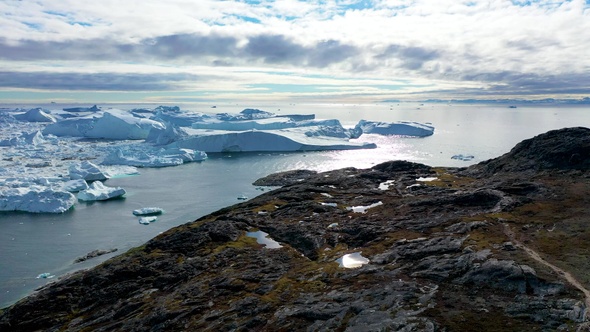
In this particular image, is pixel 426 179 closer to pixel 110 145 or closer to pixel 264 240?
pixel 264 240

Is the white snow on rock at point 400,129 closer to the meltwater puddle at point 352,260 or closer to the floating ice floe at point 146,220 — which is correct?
A: the floating ice floe at point 146,220

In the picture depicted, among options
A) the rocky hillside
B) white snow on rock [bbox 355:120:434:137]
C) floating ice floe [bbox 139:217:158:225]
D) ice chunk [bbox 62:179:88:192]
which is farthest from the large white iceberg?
the rocky hillside

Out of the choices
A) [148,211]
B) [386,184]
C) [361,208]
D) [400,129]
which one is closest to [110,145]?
[148,211]

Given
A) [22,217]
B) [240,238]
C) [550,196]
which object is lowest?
[22,217]

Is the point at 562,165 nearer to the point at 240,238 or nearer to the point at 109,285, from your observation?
the point at 240,238

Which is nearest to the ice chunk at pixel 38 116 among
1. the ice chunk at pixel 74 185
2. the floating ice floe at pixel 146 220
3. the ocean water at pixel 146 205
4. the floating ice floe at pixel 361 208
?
the ocean water at pixel 146 205

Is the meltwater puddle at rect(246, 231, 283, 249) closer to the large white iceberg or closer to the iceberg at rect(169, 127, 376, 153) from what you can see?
the iceberg at rect(169, 127, 376, 153)

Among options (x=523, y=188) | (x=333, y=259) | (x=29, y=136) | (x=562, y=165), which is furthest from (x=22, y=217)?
(x=29, y=136)
